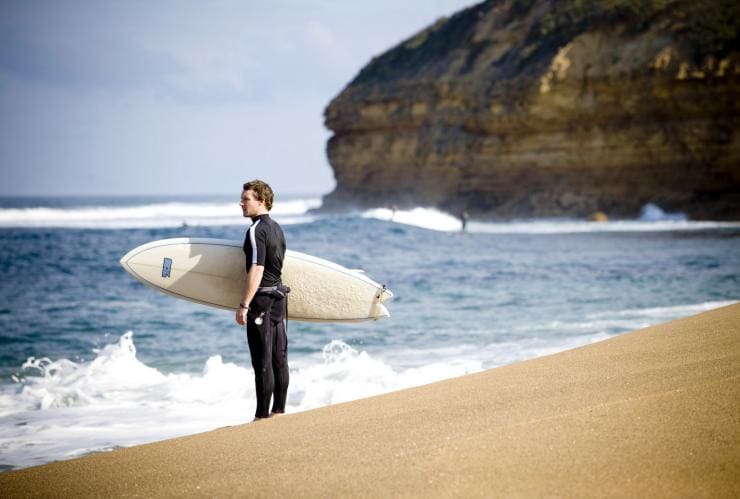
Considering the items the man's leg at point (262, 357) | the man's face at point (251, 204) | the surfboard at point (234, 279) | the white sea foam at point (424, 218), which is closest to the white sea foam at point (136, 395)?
the surfboard at point (234, 279)

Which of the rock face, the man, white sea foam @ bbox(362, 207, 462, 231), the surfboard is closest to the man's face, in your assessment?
the man

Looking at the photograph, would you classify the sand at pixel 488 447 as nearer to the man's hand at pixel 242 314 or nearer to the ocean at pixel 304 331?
the man's hand at pixel 242 314

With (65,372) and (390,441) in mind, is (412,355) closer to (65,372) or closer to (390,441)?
(65,372)

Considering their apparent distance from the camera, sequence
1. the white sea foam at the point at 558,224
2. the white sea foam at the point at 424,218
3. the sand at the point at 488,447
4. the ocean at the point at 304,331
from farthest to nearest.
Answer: the white sea foam at the point at 424,218 → the white sea foam at the point at 558,224 → the ocean at the point at 304,331 → the sand at the point at 488,447

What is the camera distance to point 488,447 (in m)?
3.24

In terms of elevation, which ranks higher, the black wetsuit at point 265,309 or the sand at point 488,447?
the black wetsuit at point 265,309

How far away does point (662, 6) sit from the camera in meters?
35.9

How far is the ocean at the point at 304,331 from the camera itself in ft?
19.7

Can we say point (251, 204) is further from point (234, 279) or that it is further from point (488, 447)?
point (488, 447)

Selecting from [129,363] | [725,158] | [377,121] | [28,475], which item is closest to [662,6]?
[725,158]

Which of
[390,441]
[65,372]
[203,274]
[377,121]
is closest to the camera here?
[390,441]

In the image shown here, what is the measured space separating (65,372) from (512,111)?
105 ft

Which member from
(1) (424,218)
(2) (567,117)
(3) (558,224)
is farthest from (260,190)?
(1) (424,218)

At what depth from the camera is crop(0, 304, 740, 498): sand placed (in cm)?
289
